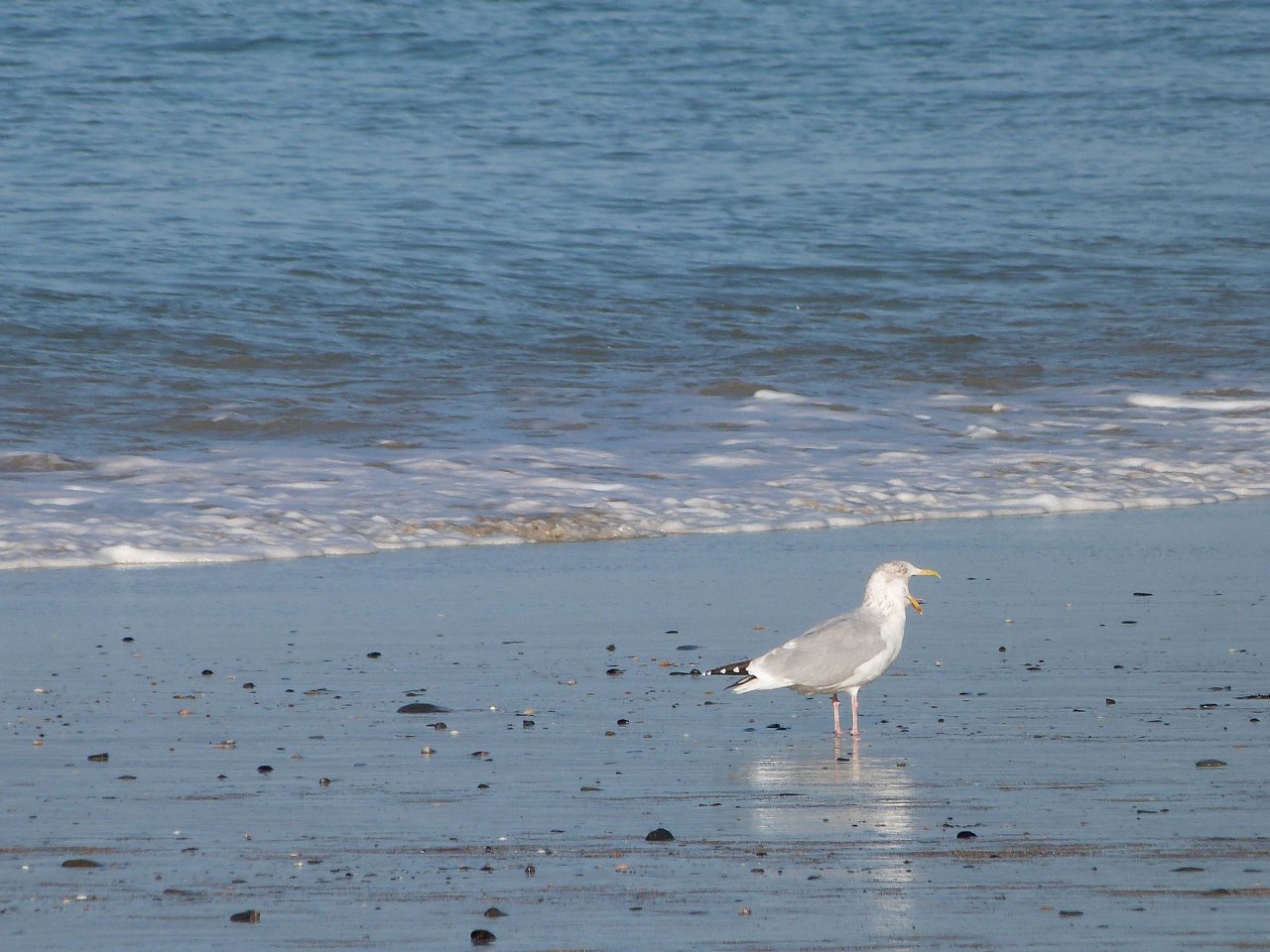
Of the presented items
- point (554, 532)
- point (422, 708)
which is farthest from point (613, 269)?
point (422, 708)

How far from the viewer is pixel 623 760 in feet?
14.1

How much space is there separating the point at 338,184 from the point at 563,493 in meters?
10.8

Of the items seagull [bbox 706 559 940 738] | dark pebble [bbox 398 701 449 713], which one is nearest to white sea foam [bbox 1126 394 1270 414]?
seagull [bbox 706 559 940 738]

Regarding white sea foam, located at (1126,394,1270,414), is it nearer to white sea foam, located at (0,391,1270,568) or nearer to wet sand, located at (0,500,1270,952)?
white sea foam, located at (0,391,1270,568)

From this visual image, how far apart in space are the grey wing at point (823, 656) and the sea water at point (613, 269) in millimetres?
3068

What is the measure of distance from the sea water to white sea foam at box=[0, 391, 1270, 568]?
0.04 meters

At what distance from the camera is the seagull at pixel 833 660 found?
15.2ft

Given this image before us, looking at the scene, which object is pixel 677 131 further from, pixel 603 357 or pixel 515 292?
pixel 603 357

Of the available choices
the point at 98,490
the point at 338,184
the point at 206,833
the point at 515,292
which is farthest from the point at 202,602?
the point at 338,184

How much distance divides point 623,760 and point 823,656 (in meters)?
0.67

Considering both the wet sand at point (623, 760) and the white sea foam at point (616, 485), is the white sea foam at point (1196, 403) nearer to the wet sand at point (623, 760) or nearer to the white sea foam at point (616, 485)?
the white sea foam at point (616, 485)

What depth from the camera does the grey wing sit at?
15.2 ft

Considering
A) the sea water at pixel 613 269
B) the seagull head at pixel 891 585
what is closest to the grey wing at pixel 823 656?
the seagull head at pixel 891 585

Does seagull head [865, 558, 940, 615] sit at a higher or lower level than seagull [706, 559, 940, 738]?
higher
